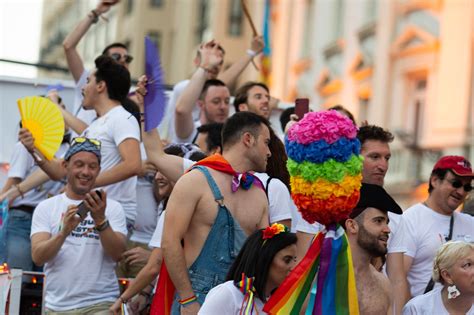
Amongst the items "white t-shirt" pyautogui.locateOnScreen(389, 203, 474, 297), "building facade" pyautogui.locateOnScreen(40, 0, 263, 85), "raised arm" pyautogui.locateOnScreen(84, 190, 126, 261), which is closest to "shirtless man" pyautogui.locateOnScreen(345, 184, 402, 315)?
"white t-shirt" pyautogui.locateOnScreen(389, 203, 474, 297)

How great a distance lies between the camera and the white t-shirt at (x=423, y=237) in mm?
9812

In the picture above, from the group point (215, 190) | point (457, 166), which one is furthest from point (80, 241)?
point (457, 166)

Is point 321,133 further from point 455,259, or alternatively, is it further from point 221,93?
point 221,93

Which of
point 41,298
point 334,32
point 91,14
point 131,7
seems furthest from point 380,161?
point 131,7

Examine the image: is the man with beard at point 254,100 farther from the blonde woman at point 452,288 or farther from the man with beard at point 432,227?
the blonde woman at point 452,288

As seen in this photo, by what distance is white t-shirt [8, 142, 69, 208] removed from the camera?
36.5 feet

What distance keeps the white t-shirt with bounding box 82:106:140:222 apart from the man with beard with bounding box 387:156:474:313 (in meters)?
2.12

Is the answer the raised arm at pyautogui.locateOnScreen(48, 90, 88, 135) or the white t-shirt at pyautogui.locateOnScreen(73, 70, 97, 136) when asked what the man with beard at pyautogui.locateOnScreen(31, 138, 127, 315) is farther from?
the white t-shirt at pyautogui.locateOnScreen(73, 70, 97, 136)

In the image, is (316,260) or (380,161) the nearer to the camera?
(316,260)

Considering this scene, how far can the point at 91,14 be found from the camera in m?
12.1

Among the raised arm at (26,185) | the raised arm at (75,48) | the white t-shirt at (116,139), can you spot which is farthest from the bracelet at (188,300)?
the raised arm at (75,48)

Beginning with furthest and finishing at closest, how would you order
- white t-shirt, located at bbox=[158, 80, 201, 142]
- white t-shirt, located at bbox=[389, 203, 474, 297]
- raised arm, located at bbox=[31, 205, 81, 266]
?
1. white t-shirt, located at bbox=[158, 80, 201, 142]
2. white t-shirt, located at bbox=[389, 203, 474, 297]
3. raised arm, located at bbox=[31, 205, 81, 266]

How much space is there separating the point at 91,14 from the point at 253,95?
5.61 feet

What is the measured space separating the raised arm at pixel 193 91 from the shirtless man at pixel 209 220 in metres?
2.81
